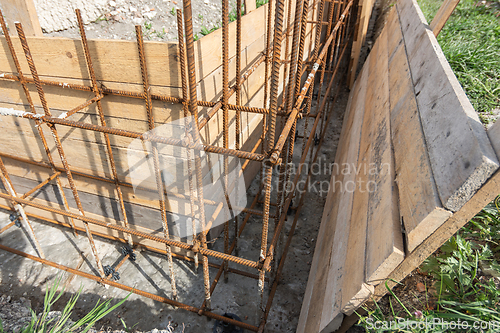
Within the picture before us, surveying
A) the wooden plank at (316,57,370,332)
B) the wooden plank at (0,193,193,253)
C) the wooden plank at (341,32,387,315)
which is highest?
the wooden plank at (341,32,387,315)

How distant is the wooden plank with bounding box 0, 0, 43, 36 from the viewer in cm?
260

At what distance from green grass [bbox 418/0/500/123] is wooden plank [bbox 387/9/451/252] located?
1.31 metres

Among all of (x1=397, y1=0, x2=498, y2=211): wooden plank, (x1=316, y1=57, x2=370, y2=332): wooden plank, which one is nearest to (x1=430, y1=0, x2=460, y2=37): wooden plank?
(x1=397, y1=0, x2=498, y2=211): wooden plank

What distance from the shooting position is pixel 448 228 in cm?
138

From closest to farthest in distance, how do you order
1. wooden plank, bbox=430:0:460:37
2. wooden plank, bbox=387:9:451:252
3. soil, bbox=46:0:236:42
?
1. wooden plank, bbox=387:9:451:252
2. wooden plank, bbox=430:0:460:37
3. soil, bbox=46:0:236:42

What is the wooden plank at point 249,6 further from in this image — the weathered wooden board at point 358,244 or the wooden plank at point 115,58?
the weathered wooden board at point 358,244

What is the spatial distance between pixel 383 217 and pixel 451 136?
0.59 metres

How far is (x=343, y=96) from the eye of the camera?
25.7 feet

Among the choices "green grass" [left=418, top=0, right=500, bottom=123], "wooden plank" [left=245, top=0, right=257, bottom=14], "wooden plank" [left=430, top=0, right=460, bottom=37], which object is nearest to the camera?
"wooden plank" [left=430, top=0, right=460, bottom=37]

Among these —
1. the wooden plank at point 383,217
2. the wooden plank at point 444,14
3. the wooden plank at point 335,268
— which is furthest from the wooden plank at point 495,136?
the wooden plank at point 444,14

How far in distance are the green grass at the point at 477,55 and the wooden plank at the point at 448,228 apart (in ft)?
7.44

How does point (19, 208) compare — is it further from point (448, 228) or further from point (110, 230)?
point (448, 228)

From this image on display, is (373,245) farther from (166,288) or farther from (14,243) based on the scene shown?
(14,243)

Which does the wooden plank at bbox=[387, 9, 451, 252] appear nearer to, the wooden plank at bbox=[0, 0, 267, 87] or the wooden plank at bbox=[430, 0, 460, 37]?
the wooden plank at bbox=[430, 0, 460, 37]
